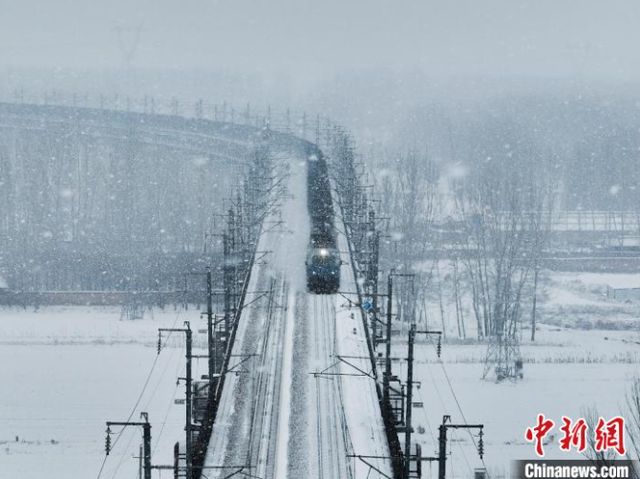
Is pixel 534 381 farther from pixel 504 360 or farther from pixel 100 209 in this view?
pixel 100 209

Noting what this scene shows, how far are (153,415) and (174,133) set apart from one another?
129 ft

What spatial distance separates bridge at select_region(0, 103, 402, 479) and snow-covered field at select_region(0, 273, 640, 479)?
259 centimetres

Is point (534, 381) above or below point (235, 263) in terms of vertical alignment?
below

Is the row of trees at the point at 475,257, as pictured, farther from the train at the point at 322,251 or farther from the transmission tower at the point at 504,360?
the train at the point at 322,251

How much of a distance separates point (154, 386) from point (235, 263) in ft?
18.9

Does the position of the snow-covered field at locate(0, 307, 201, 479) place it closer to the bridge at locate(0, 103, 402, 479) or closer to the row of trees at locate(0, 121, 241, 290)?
the bridge at locate(0, 103, 402, 479)

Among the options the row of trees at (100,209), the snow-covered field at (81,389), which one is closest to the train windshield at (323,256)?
the snow-covered field at (81,389)

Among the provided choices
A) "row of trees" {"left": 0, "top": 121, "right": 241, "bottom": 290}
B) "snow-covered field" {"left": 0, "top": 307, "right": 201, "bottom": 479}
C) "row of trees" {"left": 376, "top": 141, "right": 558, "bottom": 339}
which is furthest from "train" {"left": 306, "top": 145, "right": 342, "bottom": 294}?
"row of trees" {"left": 0, "top": 121, "right": 241, "bottom": 290}

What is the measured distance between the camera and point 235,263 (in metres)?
22.6

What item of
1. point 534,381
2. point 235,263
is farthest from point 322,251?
point 534,381

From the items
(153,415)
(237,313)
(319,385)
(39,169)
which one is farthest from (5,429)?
(39,169)

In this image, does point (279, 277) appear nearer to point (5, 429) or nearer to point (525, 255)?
point (5, 429)

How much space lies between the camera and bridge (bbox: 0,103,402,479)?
562 inches

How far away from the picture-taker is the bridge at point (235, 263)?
14281mm
